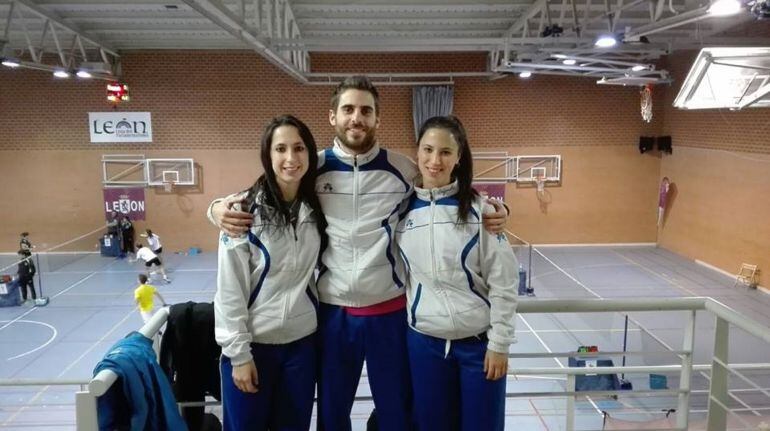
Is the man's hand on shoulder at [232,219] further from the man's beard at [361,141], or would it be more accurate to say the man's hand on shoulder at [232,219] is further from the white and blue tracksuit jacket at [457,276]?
the white and blue tracksuit jacket at [457,276]

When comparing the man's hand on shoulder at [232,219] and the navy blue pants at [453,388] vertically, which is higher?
the man's hand on shoulder at [232,219]

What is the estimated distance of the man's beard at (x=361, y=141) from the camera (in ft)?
7.77

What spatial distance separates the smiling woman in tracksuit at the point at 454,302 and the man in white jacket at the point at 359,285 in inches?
3.0

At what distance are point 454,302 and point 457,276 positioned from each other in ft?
0.36

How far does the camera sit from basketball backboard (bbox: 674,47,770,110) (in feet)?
18.0

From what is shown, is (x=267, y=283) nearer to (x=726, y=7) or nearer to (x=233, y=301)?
(x=233, y=301)

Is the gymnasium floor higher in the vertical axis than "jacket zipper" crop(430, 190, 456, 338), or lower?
lower

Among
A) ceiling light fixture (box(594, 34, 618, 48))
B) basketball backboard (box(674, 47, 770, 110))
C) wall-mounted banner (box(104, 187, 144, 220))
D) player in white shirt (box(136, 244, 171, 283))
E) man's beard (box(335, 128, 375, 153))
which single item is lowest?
player in white shirt (box(136, 244, 171, 283))

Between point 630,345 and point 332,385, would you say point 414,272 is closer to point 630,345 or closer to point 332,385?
point 332,385

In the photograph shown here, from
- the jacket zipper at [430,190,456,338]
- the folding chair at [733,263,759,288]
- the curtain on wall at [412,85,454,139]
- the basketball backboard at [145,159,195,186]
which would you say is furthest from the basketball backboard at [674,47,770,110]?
the basketball backboard at [145,159,195,186]

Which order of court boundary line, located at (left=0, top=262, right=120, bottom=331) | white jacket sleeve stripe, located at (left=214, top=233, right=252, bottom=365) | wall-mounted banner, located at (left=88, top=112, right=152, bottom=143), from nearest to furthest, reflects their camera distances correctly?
white jacket sleeve stripe, located at (left=214, top=233, right=252, bottom=365), court boundary line, located at (left=0, top=262, right=120, bottom=331), wall-mounted banner, located at (left=88, top=112, right=152, bottom=143)

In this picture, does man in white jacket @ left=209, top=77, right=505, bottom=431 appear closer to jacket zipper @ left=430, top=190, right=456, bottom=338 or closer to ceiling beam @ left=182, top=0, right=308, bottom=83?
jacket zipper @ left=430, top=190, right=456, bottom=338

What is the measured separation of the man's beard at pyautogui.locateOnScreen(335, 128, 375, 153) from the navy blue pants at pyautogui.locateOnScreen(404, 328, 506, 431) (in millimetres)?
863

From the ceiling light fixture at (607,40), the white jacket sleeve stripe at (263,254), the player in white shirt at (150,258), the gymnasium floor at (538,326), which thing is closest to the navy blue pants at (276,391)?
the white jacket sleeve stripe at (263,254)
